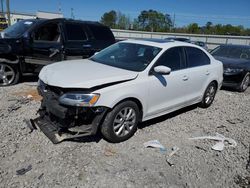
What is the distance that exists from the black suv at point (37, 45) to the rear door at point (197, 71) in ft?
11.1

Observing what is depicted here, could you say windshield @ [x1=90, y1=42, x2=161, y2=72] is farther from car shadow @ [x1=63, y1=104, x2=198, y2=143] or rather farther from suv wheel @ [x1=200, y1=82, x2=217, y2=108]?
suv wheel @ [x1=200, y1=82, x2=217, y2=108]

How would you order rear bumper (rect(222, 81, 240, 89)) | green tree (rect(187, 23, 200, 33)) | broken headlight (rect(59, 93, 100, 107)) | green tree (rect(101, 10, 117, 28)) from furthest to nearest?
green tree (rect(101, 10, 117, 28)), green tree (rect(187, 23, 200, 33)), rear bumper (rect(222, 81, 240, 89)), broken headlight (rect(59, 93, 100, 107))

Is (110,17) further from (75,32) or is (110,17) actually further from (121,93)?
(121,93)

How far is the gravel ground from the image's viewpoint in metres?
2.97

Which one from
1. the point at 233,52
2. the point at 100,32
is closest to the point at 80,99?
the point at 100,32

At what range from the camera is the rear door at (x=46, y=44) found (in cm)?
641

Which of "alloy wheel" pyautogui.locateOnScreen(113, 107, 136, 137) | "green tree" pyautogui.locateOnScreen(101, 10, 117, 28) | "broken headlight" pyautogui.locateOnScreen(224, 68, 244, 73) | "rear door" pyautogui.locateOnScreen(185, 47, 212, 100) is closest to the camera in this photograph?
"alloy wheel" pyautogui.locateOnScreen(113, 107, 136, 137)

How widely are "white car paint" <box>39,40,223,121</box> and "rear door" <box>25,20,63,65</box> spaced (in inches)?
97.2

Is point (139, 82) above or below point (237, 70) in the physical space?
above

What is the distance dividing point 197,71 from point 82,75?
8.83 feet

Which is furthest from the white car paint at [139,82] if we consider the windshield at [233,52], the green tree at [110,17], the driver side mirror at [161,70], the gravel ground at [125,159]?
the green tree at [110,17]

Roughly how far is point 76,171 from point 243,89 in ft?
23.6

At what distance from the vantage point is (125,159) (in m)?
3.45

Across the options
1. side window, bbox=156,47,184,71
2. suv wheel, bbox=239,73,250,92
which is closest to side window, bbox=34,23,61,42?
side window, bbox=156,47,184,71
